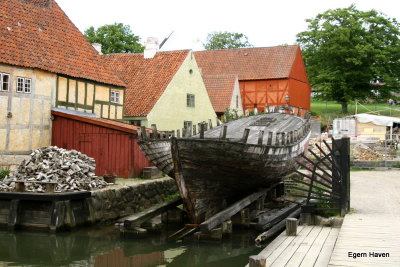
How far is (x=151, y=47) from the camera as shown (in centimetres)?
2784

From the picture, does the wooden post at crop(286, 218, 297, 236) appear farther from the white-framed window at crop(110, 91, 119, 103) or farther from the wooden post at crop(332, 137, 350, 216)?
the white-framed window at crop(110, 91, 119, 103)

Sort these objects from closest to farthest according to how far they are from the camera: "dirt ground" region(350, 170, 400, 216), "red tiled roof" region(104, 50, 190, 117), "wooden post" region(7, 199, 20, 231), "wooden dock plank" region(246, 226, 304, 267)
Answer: "wooden dock plank" region(246, 226, 304, 267)
"dirt ground" region(350, 170, 400, 216)
"wooden post" region(7, 199, 20, 231)
"red tiled roof" region(104, 50, 190, 117)

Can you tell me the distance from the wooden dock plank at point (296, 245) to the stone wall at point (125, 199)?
21.1 feet

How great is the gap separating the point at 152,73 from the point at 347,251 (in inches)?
815

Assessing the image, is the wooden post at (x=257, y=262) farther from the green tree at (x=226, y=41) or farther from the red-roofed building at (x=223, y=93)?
the green tree at (x=226, y=41)

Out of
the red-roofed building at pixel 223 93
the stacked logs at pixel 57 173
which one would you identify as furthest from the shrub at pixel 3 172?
the red-roofed building at pixel 223 93

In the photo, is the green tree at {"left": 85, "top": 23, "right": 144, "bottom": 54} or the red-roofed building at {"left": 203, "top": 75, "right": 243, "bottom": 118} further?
the green tree at {"left": 85, "top": 23, "right": 144, "bottom": 54}

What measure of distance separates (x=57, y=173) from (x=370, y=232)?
920 centimetres

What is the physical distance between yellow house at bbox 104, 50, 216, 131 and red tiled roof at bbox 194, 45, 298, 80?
10.3 metres

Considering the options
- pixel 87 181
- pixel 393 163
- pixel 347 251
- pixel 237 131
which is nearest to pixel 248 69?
pixel 393 163

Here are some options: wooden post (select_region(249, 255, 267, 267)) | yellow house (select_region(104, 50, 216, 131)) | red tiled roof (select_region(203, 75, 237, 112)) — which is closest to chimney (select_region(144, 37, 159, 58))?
yellow house (select_region(104, 50, 216, 131))

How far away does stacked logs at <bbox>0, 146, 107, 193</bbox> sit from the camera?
44.2 feet

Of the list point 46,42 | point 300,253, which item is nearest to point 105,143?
point 46,42

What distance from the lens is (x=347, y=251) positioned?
21.2 ft
